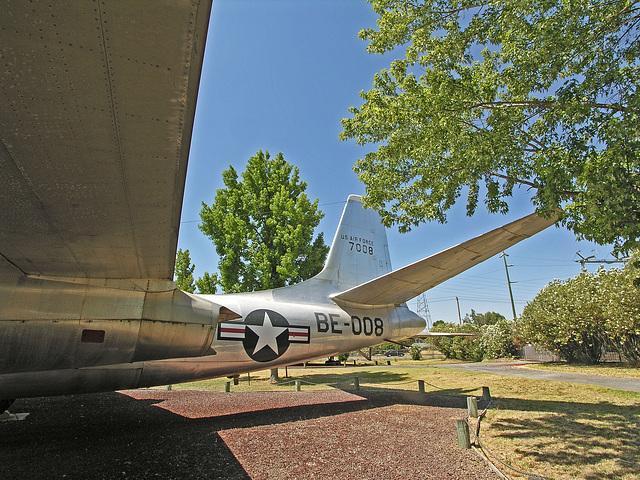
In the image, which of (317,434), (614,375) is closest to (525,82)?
(317,434)

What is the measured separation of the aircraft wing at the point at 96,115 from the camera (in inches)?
68.3

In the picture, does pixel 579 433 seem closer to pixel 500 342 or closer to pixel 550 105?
pixel 550 105

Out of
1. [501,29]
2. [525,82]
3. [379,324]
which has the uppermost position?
[501,29]

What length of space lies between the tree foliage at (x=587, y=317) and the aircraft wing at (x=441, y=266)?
45.9ft

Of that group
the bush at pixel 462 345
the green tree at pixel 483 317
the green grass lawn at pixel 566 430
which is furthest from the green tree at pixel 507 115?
the green tree at pixel 483 317

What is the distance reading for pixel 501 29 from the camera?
7668 mm

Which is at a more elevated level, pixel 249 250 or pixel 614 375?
pixel 249 250

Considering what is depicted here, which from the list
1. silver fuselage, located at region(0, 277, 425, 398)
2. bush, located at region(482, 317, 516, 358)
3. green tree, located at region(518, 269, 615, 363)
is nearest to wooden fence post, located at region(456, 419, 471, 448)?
silver fuselage, located at region(0, 277, 425, 398)

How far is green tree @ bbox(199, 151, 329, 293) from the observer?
1800 cm

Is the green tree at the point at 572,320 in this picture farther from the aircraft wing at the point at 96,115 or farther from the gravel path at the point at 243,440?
the aircraft wing at the point at 96,115

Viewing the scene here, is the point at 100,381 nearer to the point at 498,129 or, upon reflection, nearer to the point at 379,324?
the point at 379,324

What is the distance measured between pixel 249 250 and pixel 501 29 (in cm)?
1451

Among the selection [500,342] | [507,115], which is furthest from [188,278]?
[500,342]

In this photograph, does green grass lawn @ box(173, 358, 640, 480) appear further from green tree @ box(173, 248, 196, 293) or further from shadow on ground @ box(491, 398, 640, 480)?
green tree @ box(173, 248, 196, 293)
